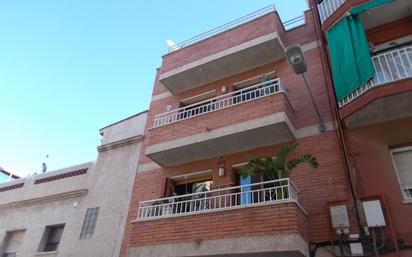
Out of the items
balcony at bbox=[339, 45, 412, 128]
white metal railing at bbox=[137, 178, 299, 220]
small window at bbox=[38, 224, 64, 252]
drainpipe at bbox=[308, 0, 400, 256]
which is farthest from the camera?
small window at bbox=[38, 224, 64, 252]

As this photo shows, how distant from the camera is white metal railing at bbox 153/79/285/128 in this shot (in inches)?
396

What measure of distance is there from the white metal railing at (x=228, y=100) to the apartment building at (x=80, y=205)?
5.21 feet

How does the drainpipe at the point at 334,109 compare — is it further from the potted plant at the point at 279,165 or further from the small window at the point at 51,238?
the small window at the point at 51,238

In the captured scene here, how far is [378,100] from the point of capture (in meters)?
7.83

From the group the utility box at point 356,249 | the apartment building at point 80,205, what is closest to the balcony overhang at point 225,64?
the apartment building at point 80,205

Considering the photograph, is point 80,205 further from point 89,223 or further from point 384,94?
point 384,94

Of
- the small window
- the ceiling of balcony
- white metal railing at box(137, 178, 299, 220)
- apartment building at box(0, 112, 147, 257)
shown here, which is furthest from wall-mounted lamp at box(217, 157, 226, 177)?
the small window

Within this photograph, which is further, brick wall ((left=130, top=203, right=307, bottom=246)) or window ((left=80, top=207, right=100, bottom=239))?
window ((left=80, top=207, right=100, bottom=239))

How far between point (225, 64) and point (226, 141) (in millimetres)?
3275

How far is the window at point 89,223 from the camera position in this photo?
39.0ft

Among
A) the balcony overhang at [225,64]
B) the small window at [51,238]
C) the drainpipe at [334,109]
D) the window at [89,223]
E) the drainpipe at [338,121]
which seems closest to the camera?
the drainpipe at [338,121]

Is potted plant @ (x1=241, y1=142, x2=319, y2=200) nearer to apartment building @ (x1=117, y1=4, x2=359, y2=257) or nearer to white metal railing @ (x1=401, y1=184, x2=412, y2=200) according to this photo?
apartment building @ (x1=117, y1=4, x2=359, y2=257)

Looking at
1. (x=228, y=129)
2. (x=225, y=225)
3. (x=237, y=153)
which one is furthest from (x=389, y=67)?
(x=225, y=225)

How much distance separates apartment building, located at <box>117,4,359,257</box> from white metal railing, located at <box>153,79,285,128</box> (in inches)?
2.7
